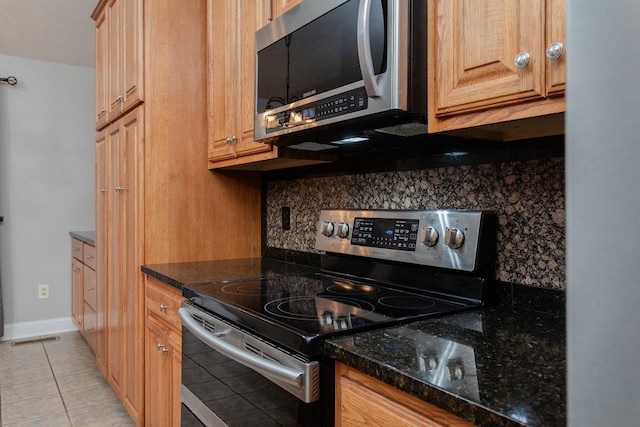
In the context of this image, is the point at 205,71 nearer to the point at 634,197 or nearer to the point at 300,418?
the point at 300,418

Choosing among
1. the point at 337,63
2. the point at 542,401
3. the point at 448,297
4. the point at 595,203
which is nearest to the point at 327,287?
the point at 448,297

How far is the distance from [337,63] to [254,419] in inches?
39.6

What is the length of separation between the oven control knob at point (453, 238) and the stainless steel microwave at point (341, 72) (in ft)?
1.02

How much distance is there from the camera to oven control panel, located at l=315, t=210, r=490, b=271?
121 cm

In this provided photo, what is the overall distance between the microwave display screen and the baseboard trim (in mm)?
3362

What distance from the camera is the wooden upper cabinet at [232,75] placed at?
1764 millimetres

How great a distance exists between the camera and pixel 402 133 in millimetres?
1338

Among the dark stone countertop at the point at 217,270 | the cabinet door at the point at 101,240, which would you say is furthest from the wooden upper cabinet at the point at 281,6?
the cabinet door at the point at 101,240

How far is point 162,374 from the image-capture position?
1.80 metres

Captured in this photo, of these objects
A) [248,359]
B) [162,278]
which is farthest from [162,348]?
[248,359]

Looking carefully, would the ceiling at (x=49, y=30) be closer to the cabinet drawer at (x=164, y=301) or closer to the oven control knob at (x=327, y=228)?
the cabinet drawer at (x=164, y=301)

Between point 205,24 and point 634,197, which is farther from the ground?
point 205,24

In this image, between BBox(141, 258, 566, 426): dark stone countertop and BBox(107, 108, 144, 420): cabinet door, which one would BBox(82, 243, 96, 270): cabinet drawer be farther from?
BBox(141, 258, 566, 426): dark stone countertop

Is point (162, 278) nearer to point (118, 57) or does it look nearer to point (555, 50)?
point (118, 57)
